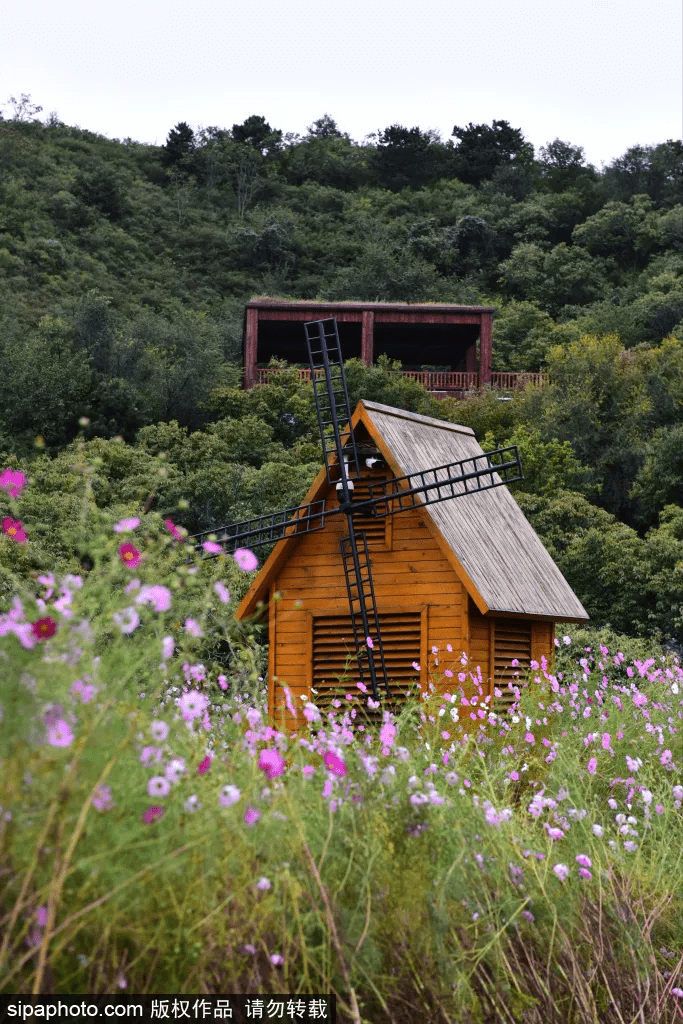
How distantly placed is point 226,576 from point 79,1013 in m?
20.0

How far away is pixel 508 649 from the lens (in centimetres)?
1579

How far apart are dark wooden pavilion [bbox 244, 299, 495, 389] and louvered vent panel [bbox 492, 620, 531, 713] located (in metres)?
26.5

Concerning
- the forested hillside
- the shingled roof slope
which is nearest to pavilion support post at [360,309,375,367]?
the forested hillside

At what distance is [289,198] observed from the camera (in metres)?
76.2

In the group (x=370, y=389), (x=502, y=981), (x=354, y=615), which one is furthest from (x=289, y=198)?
(x=502, y=981)

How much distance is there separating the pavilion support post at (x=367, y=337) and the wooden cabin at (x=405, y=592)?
2650 centimetres

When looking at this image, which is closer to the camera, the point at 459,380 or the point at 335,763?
the point at 335,763

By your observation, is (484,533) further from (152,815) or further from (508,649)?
(152,815)

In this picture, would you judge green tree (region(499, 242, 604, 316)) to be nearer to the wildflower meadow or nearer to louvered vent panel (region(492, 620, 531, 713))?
louvered vent panel (region(492, 620, 531, 713))

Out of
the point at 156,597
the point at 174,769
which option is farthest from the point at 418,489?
the point at 174,769

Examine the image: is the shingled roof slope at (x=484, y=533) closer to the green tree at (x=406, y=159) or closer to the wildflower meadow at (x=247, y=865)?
the wildflower meadow at (x=247, y=865)

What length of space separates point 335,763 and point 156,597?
3.45 feet

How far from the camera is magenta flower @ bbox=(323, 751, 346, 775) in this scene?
4727mm

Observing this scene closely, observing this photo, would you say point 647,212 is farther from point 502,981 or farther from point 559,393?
point 502,981
